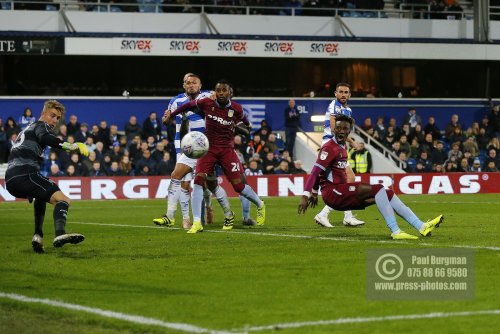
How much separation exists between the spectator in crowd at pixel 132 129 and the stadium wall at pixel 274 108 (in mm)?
2827

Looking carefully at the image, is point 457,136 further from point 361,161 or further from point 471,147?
point 361,161

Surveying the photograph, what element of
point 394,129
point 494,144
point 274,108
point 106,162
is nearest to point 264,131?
point 274,108

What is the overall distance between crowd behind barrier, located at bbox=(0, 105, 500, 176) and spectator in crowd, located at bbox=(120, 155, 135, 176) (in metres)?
0.03

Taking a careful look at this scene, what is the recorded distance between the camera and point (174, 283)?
10.6m

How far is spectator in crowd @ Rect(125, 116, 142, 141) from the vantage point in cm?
3338

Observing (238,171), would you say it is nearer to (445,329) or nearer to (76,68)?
(445,329)

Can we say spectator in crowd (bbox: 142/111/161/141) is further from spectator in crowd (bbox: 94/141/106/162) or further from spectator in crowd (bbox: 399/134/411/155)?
spectator in crowd (bbox: 399/134/411/155)

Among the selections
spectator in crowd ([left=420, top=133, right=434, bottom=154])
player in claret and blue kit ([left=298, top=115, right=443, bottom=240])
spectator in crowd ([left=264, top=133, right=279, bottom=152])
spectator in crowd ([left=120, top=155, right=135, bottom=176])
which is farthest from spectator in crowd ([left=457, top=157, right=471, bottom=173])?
player in claret and blue kit ([left=298, top=115, right=443, bottom=240])

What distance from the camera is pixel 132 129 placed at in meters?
33.5

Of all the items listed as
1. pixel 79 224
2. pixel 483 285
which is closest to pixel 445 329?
pixel 483 285

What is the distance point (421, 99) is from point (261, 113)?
641cm

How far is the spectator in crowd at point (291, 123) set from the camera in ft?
116

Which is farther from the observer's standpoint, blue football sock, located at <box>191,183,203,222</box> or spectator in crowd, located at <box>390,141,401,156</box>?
spectator in crowd, located at <box>390,141,401,156</box>

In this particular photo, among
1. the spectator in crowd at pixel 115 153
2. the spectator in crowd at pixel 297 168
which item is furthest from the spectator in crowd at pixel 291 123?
the spectator in crowd at pixel 115 153
